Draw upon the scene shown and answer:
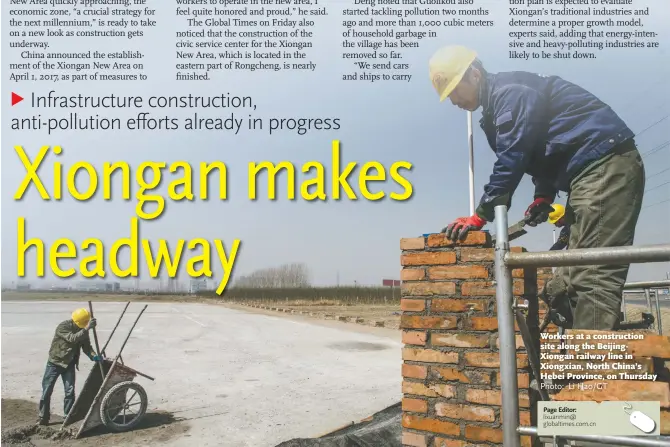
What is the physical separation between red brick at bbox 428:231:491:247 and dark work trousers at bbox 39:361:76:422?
6954 millimetres

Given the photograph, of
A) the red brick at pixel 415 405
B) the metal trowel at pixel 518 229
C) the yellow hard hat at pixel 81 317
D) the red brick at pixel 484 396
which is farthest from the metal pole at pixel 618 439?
the yellow hard hat at pixel 81 317

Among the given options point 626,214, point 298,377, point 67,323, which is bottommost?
point 298,377

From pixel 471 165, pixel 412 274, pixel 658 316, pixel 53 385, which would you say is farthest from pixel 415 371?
pixel 53 385

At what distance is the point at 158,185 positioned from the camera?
20.8 feet

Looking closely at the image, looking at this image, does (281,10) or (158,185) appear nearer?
(281,10)

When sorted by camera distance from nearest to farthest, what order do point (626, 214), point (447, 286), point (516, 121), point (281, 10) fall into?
1. point (626, 214)
2. point (516, 121)
3. point (447, 286)
4. point (281, 10)

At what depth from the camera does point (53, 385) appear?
7.32 metres

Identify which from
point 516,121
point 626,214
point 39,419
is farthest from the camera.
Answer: point 39,419

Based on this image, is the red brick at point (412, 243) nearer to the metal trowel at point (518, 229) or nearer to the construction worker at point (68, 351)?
the metal trowel at point (518, 229)

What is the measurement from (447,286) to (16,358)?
13.6m

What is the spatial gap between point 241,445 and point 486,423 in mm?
4531

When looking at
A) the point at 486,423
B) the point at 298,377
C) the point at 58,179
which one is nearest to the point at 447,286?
the point at 486,423

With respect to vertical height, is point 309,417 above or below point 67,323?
below

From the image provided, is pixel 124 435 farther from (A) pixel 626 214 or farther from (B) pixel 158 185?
(A) pixel 626 214
